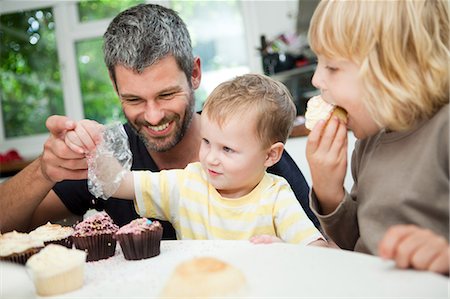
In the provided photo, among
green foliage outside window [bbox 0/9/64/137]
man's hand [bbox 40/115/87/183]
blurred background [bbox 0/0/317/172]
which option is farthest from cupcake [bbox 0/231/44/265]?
green foliage outside window [bbox 0/9/64/137]

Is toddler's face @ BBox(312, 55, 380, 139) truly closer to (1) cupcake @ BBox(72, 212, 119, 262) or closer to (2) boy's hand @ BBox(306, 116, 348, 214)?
(2) boy's hand @ BBox(306, 116, 348, 214)

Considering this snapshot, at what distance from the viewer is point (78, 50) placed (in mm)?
4785

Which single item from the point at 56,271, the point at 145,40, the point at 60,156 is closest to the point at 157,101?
the point at 145,40

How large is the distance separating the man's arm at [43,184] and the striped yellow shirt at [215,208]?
19 centimetres

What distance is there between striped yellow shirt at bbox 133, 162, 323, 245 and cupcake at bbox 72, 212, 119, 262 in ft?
0.85

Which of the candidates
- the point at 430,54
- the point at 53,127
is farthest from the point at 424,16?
the point at 53,127

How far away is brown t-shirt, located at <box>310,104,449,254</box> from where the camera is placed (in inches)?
33.7

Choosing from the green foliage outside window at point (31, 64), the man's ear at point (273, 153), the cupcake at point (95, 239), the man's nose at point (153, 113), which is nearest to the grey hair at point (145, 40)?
the man's nose at point (153, 113)

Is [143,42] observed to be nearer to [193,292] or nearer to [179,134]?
[179,134]

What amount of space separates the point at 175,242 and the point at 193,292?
42 centimetres

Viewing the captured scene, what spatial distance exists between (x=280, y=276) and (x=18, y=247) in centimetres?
54

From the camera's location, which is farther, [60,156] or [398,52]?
[60,156]

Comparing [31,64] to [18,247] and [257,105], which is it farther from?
[18,247]

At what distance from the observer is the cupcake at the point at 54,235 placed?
1102mm
